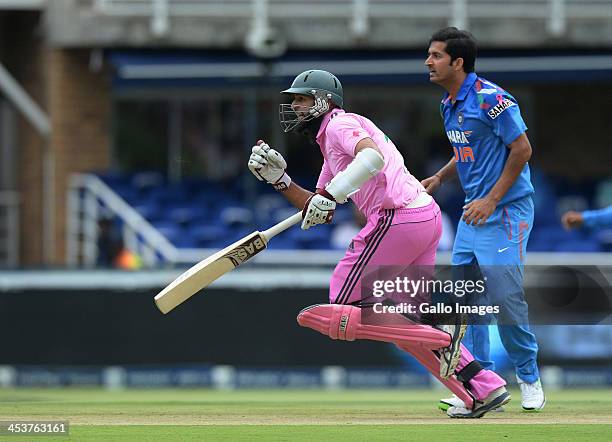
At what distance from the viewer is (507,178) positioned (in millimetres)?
7449

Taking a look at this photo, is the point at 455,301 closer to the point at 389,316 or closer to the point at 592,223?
the point at 389,316

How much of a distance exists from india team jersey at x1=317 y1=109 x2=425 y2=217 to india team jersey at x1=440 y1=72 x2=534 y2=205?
17.0 inches

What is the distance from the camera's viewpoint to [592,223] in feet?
27.5

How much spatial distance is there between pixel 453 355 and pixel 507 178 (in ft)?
3.28

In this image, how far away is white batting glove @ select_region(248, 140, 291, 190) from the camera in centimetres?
746

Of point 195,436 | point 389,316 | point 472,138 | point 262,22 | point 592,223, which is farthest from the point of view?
point 262,22

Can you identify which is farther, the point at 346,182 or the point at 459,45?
the point at 459,45

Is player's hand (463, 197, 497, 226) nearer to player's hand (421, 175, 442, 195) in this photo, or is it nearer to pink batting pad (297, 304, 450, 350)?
player's hand (421, 175, 442, 195)

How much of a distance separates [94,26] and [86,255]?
9.31ft

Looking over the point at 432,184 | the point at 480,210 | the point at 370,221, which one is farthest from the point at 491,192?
the point at 370,221

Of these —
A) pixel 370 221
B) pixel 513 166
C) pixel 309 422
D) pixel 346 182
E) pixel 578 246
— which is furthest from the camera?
pixel 578 246

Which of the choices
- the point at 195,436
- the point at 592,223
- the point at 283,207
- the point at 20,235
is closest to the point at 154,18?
the point at 283,207

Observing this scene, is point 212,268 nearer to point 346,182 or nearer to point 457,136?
point 346,182

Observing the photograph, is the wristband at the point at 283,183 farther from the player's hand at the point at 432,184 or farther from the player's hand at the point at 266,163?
the player's hand at the point at 432,184
